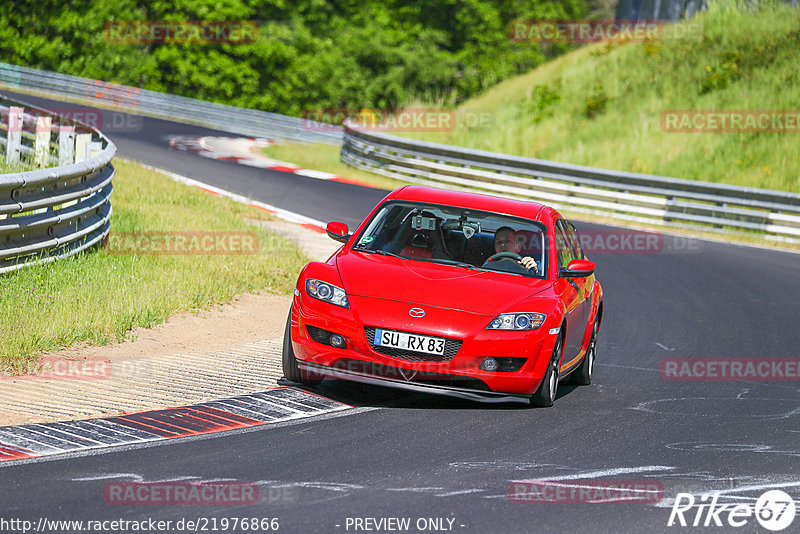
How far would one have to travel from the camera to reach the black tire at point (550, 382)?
26.9ft

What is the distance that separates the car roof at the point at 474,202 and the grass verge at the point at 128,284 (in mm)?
2659

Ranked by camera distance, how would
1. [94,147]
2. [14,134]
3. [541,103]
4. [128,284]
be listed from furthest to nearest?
1. [541,103]
2. [14,134]
3. [94,147]
4. [128,284]

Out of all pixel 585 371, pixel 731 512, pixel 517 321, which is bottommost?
pixel 585 371

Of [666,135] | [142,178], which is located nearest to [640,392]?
[142,178]

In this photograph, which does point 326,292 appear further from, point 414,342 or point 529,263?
point 529,263

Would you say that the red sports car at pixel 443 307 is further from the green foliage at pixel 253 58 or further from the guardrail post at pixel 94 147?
the green foliage at pixel 253 58

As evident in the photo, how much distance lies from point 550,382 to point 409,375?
1179 mm

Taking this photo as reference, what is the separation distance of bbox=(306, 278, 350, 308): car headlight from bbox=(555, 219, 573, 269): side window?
2.05 m

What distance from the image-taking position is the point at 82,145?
16.5 m

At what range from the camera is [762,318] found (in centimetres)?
1349

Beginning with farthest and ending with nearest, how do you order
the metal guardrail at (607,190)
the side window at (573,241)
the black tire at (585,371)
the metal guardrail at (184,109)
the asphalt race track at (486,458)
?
the metal guardrail at (184,109)
the metal guardrail at (607,190)
the side window at (573,241)
the black tire at (585,371)
the asphalt race track at (486,458)

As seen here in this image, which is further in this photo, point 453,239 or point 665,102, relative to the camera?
point 665,102

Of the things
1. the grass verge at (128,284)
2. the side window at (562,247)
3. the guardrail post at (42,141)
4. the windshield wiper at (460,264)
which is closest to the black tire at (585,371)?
the side window at (562,247)

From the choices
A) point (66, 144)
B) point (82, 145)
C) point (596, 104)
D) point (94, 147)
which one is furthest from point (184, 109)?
point (94, 147)
